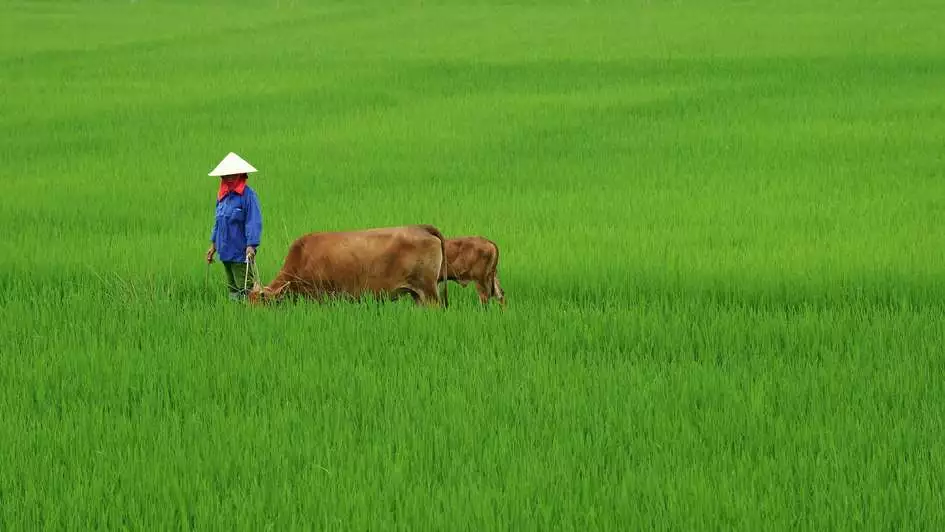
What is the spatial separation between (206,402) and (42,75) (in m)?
18.5

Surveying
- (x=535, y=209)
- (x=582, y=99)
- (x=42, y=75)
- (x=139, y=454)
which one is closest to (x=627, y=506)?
(x=139, y=454)

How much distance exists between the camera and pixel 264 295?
26.7 ft

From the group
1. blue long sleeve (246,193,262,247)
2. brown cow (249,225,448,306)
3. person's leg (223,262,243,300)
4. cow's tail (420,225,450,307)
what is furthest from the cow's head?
cow's tail (420,225,450,307)

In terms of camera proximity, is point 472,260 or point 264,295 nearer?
point 264,295

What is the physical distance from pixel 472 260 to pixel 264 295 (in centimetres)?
131

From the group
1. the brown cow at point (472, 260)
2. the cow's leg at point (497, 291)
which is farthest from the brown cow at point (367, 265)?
the cow's leg at point (497, 291)

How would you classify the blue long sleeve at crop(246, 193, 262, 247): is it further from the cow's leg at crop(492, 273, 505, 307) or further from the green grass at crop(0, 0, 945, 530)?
the cow's leg at crop(492, 273, 505, 307)

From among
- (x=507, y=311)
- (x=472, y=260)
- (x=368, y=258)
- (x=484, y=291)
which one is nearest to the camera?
(x=507, y=311)

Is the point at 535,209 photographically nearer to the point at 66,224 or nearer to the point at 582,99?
the point at 66,224

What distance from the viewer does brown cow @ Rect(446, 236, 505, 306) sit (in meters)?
8.40

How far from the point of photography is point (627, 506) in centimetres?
475

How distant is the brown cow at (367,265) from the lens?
8078 millimetres

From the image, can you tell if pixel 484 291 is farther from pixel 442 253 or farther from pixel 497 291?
pixel 442 253

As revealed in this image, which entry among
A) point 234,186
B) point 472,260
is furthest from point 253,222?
point 472,260
